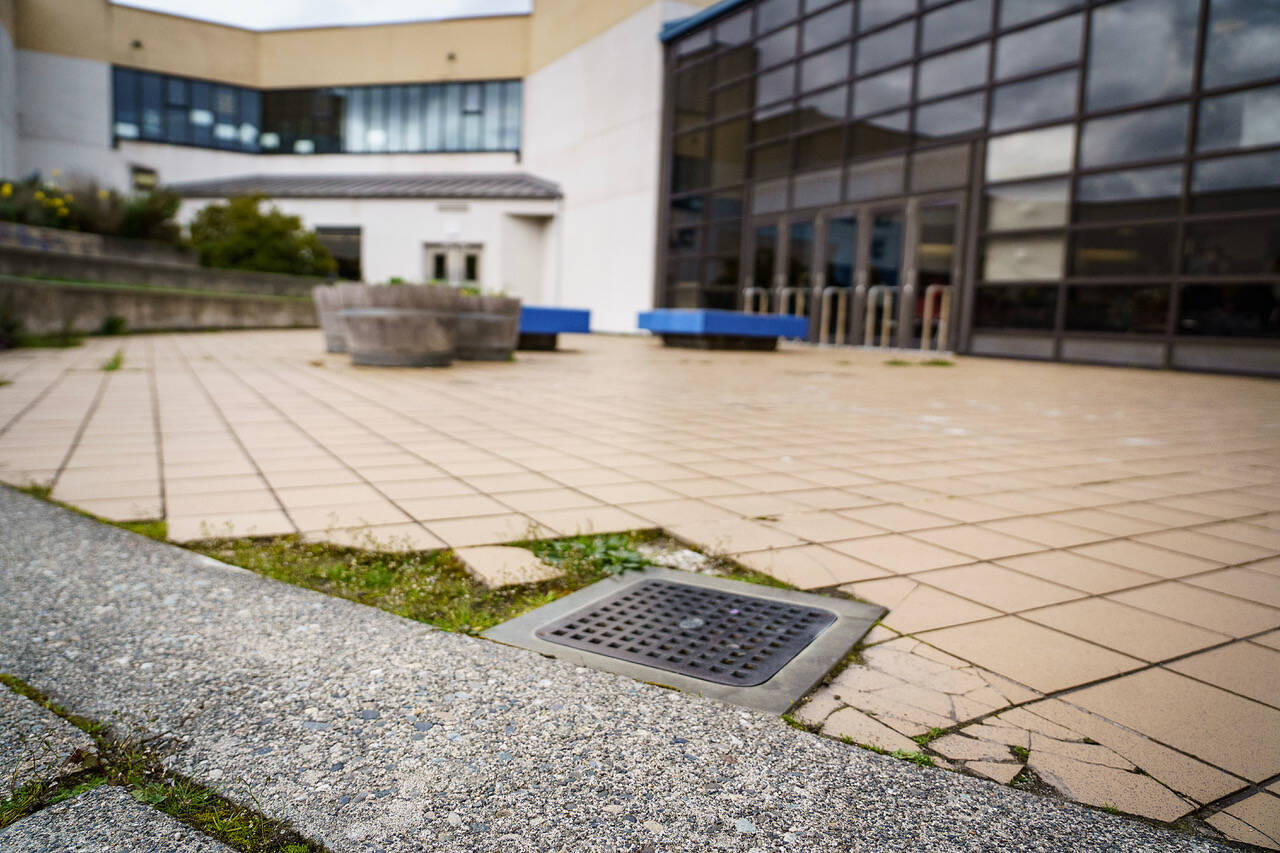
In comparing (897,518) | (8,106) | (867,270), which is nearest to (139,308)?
(867,270)

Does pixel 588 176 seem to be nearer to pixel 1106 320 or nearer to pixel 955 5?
pixel 955 5

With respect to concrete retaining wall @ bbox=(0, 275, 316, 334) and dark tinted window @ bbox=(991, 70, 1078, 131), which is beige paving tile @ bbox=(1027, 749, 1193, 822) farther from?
dark tinted window @ bbox=(991, 70, 1078, 131)

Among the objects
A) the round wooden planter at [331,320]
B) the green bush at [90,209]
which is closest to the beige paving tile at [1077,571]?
the round wooden planter at [331,320]

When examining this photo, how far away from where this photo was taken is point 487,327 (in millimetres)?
10367

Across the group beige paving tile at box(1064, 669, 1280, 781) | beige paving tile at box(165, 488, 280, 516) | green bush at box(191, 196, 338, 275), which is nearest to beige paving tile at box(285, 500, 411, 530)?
beige paving tile at box(165, 488, 280, 516)

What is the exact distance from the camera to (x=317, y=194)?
1174 inches

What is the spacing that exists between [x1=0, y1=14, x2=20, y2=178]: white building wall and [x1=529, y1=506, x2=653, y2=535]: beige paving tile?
3304 centimetres

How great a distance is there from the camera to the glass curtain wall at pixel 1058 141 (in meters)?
10.9

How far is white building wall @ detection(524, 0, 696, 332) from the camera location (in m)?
22.7

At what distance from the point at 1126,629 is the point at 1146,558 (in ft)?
2.70

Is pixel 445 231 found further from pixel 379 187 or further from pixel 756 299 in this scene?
pixel 756 299

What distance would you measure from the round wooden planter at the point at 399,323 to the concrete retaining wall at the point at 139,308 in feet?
15.3

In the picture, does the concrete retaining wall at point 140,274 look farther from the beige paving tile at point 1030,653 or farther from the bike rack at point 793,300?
the beige paving tile at point 1030,653

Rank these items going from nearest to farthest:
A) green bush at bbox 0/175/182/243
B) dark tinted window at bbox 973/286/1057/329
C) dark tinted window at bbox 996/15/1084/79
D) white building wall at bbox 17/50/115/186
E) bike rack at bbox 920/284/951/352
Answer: dark tinted window at bbox 996/15/1084/79 < dark tinted window at bbox 973/286/1057/329 < green bush at bbox 0/175/182/243 < bike rack at bbox 920/284/951/352 < white building wall at bbox 17/50/115/186
